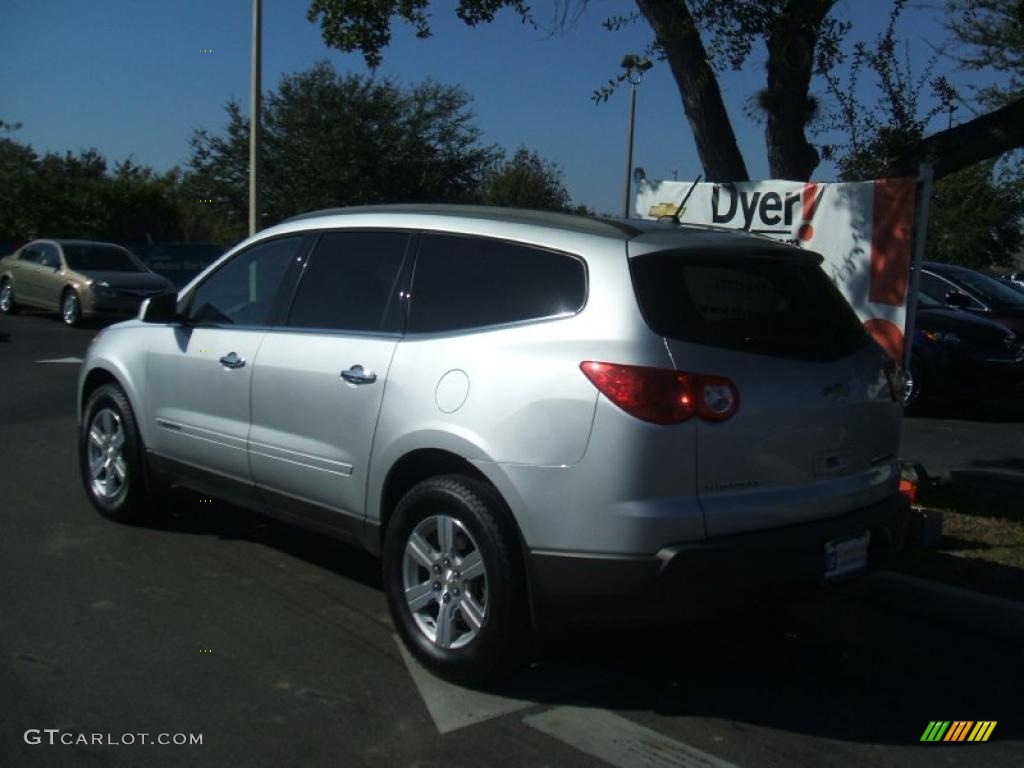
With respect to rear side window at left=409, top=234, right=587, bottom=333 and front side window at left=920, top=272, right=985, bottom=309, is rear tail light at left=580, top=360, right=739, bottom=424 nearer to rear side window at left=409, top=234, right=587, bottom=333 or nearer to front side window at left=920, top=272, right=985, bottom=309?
rear side window at left=409, top=234, right=587, bottom=333

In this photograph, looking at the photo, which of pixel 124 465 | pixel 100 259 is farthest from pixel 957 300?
pixel 100 259

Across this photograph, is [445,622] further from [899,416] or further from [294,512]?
[899,416]

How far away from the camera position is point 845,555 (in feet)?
13.6

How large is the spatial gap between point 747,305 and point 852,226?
2697 mm

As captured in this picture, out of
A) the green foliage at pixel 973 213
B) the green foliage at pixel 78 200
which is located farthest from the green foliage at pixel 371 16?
the green foliage at pixel 78 200

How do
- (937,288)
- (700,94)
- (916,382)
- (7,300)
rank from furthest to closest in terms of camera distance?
1. (7,300)
2. (937,288)
3. (916,382)
4. (700,94)

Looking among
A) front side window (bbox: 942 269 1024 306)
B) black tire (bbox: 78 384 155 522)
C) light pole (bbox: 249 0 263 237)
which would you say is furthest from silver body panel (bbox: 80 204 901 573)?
light pole (bbox: 249 0 263 237)

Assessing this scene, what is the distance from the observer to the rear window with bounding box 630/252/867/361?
3936 mm

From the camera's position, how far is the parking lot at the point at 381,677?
3.71 metres

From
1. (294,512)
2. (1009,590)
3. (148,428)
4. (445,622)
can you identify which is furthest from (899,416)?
(148,428)

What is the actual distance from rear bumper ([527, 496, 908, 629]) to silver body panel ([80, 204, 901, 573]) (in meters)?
0.05

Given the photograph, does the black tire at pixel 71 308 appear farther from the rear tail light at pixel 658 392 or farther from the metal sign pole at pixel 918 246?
the rear tail light at pixel 658 392

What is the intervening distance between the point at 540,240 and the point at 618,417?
919 mm

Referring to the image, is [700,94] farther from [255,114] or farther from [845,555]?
[255,114]
